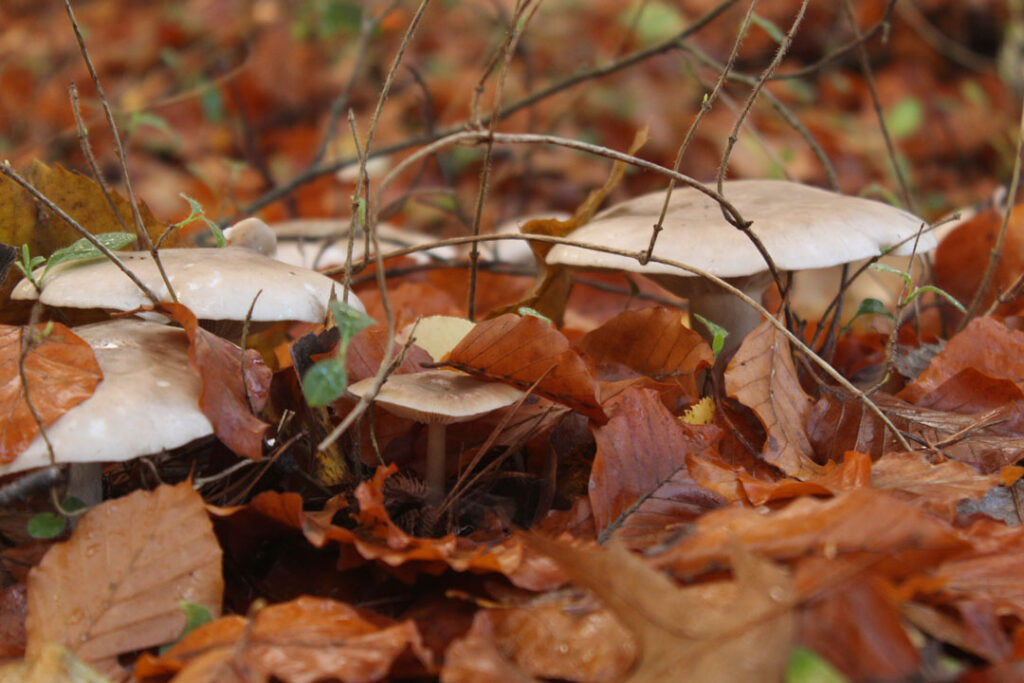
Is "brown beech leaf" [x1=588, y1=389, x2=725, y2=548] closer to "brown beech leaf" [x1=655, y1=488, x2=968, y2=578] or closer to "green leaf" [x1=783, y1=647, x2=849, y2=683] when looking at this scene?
"brown beech leaf" [x1=655, y1=488, x2=968, y2=578]

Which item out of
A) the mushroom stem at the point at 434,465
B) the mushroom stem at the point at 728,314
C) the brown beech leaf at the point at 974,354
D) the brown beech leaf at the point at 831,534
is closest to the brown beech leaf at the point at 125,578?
the mushroom stem at the point at 434,465

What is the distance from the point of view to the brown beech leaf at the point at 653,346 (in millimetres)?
1555

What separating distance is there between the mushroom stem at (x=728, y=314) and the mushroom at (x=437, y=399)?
0.71m

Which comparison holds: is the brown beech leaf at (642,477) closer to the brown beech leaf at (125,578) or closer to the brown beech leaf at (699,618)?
the brown beech leaf at (699,618)

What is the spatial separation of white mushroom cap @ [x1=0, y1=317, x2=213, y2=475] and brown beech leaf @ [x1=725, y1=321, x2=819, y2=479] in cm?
85

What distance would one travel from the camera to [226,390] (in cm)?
117

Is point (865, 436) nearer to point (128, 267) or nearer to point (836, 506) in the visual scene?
point (836, 506)

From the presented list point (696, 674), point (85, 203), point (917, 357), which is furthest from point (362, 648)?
point (917, 357)

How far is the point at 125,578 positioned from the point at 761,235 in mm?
1133

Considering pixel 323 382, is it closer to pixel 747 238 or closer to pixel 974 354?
pixel 747 238

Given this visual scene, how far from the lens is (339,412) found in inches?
52.6

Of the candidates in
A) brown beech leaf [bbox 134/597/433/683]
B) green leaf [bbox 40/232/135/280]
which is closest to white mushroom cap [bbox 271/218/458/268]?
green leaf [bbox 40/232/135/280]

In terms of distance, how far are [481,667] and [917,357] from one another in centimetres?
127

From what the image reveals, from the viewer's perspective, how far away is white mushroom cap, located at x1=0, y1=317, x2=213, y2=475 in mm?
1021
